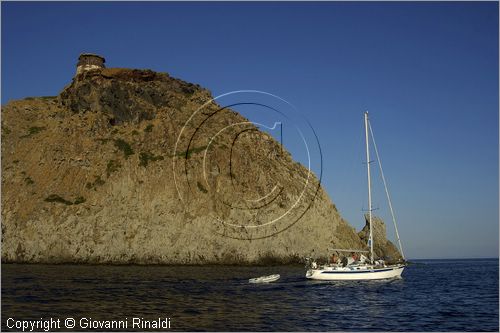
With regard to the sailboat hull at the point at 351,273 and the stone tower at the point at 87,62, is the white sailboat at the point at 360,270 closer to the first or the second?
the sailboat hull at the point at 351,273

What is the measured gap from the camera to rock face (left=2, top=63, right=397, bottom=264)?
318 ft

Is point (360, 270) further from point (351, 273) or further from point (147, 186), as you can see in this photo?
point (147, 186)

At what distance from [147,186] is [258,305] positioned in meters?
72.3

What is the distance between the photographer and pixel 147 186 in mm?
105188

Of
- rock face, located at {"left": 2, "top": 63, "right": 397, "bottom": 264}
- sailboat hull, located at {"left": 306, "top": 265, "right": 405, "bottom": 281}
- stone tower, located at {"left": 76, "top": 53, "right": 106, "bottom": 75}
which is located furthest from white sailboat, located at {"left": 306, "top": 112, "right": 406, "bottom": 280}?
stone tower, located at {"left": 76, "top": 53, "right": 106, "bottom": 75}

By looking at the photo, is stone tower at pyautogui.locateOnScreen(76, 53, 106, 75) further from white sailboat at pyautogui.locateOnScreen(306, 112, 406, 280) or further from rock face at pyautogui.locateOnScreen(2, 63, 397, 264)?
white sailboat at pyautogui.locateOnScreen(306, 112, 406, 280)

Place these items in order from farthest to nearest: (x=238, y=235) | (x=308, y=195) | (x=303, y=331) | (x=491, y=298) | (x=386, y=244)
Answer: (x=386, y=244), (x=308, y=195), (x=238, y=235), (x=491, y=298), (x=303, y=331)

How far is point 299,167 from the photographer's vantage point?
128 m

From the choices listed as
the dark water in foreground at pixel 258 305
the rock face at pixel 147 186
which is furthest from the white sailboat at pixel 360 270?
the rock face at pixel 147 186

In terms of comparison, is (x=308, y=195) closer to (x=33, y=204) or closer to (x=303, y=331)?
(x=33, y=204)

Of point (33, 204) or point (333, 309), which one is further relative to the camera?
point (33, 204)

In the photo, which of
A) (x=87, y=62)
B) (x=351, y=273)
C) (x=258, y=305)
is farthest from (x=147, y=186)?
(x=258, y=305)

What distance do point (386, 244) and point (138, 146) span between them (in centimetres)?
6920

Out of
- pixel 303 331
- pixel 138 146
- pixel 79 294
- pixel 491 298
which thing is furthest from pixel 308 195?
pixel 303 331
